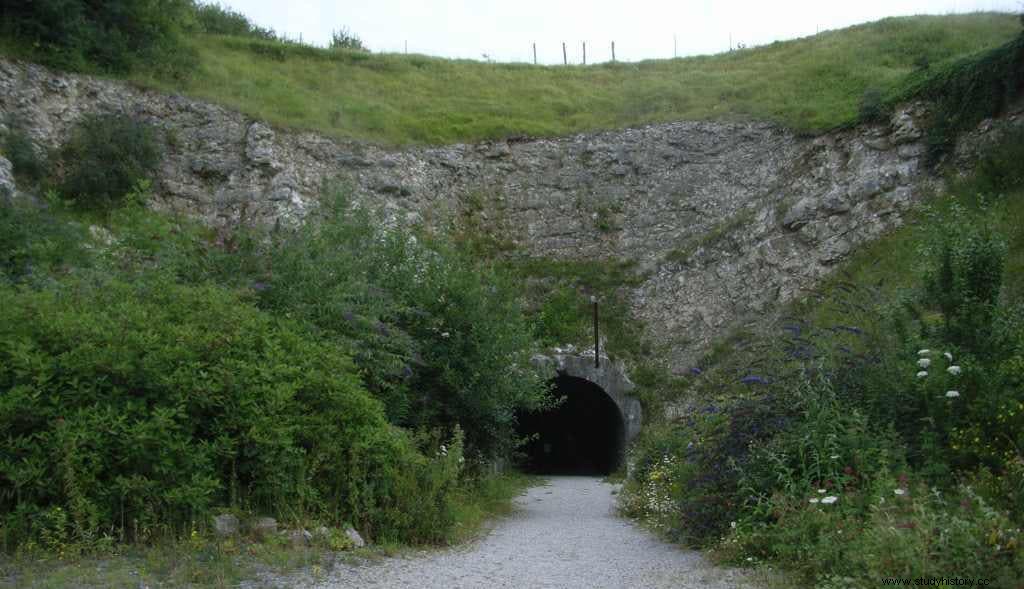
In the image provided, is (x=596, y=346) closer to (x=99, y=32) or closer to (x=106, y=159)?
(x=106, y=159)

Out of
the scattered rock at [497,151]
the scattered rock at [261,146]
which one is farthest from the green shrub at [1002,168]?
the scattered rock at [261,146]

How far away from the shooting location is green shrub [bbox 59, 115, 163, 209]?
71.3ft

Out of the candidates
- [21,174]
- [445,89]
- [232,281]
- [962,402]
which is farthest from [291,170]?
[962,402]

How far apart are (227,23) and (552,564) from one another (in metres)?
37.8

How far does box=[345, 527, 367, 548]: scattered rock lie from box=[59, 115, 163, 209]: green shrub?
1549cm

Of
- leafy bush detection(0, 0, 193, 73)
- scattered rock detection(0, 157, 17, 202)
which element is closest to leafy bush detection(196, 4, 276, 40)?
leafy bush detection(0, 0, 193, 73)

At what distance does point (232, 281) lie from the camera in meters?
10.6

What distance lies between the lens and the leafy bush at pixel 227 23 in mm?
38844

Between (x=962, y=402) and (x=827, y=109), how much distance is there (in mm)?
21756

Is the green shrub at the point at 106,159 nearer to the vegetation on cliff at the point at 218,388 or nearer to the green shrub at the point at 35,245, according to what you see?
the green shrub at the point at 35,245

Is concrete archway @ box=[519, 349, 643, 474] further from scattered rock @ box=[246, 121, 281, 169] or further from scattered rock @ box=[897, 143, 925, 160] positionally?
scattered rock @ box=[246, 121, 281, 169]

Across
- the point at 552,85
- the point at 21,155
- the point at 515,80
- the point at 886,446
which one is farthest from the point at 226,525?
the point at 515,80

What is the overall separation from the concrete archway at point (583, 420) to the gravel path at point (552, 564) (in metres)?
6.85

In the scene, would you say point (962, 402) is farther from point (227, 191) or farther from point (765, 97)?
point (765, 97)
